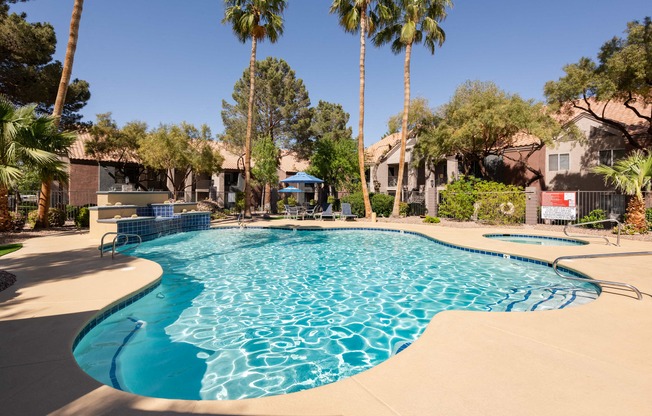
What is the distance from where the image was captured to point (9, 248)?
9.77 meters

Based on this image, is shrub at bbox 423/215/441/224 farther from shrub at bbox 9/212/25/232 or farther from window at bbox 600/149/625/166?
shrub at bbox 9/212/25/232

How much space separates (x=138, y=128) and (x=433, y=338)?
26.6m

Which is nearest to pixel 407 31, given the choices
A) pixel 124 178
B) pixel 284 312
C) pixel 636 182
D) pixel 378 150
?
pixel 636 182

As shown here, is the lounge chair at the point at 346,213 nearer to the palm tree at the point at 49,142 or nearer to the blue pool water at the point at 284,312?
the blue pool water at the point at 284,312

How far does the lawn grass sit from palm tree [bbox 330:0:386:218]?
16.7 metres

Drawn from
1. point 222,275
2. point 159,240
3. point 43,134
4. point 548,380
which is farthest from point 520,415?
point 43,134

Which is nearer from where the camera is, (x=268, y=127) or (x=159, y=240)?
(x=159, y=240)

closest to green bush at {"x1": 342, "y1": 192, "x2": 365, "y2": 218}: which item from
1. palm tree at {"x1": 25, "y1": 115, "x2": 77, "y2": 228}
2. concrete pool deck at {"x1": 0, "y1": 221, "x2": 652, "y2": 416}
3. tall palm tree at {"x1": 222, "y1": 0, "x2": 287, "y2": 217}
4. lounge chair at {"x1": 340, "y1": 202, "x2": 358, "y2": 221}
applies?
lounge chair at {"x1": 340, "y1": 202, "x2": 358, "y2": 221}

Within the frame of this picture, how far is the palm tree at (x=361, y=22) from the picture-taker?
21188 millimetres

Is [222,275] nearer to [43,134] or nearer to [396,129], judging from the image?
[43,134]

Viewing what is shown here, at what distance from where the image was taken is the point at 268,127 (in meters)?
34.3

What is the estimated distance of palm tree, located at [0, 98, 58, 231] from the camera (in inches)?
417

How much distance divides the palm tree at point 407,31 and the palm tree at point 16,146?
1720 cm

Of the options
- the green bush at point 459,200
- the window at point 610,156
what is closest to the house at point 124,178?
the green bush at point 459,200
